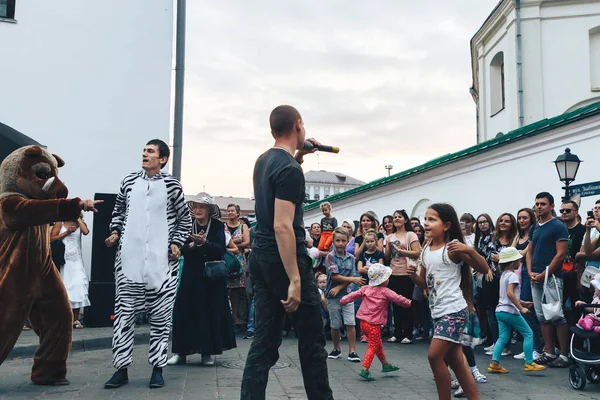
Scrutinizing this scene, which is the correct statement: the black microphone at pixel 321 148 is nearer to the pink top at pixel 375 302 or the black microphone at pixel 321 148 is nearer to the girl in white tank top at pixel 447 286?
the girl in white tank top at pixel 447 286

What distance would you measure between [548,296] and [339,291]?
258 cm

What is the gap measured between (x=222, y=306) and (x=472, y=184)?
10.1 m

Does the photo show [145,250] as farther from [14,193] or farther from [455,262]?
[455,262]

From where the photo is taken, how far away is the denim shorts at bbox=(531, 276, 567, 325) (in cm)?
831

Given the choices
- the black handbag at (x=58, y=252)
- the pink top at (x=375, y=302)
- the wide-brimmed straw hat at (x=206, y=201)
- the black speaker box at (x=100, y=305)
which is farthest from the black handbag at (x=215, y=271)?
the black handbag at (x=58, y=252)

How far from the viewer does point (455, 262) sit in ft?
17.9

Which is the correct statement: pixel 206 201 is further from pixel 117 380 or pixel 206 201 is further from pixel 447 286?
pixel 447 286

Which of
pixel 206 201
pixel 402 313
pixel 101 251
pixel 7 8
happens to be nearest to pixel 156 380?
pixel 206 201

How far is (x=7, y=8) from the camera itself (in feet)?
40.9

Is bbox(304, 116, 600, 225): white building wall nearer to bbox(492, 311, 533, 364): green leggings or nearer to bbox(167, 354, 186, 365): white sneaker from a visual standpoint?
bbox(492, 311, 533, 364): green leggings

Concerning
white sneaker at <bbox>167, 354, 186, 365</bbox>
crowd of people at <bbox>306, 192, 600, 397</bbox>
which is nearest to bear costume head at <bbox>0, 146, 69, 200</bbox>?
white sneaker at <bbox>167, 354, 186, 365</bbox>

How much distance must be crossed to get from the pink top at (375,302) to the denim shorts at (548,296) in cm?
199

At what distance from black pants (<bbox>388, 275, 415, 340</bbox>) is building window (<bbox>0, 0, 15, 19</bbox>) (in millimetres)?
8273

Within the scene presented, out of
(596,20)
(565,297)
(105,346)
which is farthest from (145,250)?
(596,20)
